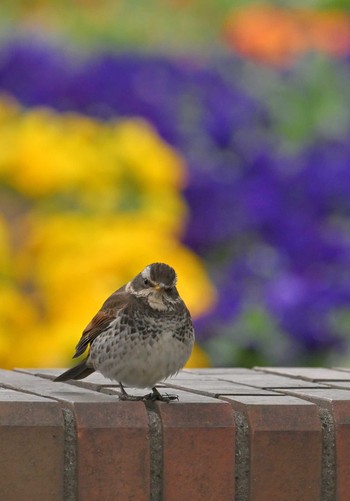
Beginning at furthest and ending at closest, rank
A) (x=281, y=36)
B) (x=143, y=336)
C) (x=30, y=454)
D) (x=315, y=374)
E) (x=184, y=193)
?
(x=281, y=36)
(x=184, y=193)
(x=315, y=374)
(x=143, y=336)
(x=30, y=454)

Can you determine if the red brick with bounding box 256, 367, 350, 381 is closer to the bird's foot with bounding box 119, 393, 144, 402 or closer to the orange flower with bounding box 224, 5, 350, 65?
the bird's foot with bounding box 119, 393, 144, 402

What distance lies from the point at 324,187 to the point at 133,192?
989 mm

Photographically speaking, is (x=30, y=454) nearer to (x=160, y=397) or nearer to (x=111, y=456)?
(x=111, y=456)

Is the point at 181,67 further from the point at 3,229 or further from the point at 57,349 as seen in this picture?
the point at 57,349

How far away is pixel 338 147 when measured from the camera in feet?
25.9

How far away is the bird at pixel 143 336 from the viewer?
267cm

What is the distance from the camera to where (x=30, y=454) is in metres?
2.19

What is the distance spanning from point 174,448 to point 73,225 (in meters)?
3.41

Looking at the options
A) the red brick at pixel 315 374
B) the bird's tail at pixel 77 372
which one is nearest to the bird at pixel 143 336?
the bird's tail at pixel 77 372

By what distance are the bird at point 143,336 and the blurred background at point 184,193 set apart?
2.11 meters

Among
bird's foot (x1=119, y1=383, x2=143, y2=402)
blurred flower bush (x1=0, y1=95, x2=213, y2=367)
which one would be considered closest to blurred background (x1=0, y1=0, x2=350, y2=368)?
blurred flower bush (x1=0, y1=95, x2=213, y2=367)

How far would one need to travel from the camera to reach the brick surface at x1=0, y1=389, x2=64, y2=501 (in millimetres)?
2178

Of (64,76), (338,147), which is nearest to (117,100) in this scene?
(64,76)

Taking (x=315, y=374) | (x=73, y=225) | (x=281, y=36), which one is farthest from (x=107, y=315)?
(x=281, y=36)
